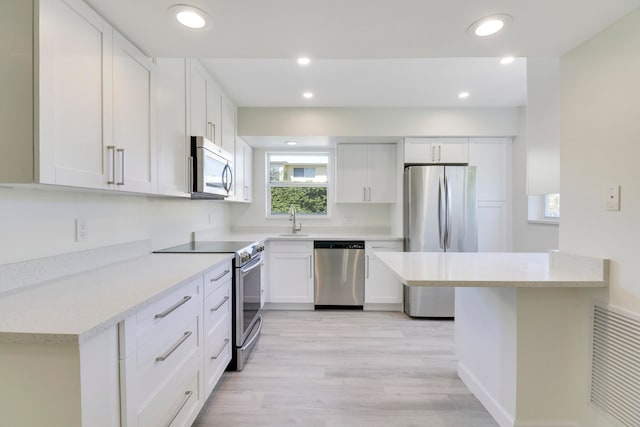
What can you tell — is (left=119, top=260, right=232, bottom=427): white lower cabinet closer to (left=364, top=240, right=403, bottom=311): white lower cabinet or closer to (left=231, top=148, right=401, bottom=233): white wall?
(left=364, top=240, right=403, bottom=311): white lower cabinet

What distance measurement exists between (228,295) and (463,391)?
181 cm

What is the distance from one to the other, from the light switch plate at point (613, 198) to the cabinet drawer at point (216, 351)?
227 cm

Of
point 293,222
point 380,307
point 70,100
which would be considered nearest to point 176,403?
point 70,100

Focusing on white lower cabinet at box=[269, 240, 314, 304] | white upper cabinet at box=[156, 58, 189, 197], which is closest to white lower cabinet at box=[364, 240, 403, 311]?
white lower cabinet at box=[269, 240, 314, 304]

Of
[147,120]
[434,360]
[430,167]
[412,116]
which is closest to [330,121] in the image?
[412,116]

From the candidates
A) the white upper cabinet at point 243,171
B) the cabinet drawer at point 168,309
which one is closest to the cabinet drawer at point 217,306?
the cabinet drawer at point 168,309

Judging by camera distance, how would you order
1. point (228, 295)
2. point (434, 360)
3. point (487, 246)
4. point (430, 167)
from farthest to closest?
point (487, 246)
point (430, 167)
point (434, 360)
point (228, 295)

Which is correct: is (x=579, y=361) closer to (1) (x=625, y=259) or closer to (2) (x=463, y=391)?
(1) (x=625, y=259)

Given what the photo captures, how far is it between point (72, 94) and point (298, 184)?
319 cm

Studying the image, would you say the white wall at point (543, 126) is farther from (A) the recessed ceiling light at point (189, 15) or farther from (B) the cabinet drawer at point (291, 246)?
(B) the cabinet drawer at point (291, 246)

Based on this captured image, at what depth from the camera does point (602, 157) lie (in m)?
1.48

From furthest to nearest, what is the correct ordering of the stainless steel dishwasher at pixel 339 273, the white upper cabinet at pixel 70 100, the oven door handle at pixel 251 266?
the stainless steel dishwasher at pixel 339 273 < the oven door handle at pixel 251 266 < the white upper cabinet at pixel 70 100

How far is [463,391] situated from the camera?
80.7 inches

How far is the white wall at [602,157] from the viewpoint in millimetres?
1348
